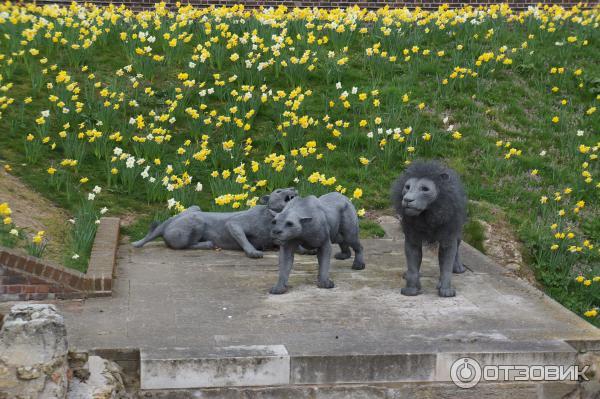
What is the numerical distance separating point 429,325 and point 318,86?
641cm

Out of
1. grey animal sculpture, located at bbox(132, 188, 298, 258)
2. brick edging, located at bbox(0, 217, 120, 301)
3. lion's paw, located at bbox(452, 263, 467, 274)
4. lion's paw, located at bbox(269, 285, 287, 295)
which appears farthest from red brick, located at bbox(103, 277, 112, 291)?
lion's paw, located at bbox(452, 263, 467, 274)

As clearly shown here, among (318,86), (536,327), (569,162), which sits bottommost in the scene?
(536,327)

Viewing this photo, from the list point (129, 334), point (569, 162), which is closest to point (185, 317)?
point (129, 334)

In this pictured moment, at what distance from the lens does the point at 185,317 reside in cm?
687

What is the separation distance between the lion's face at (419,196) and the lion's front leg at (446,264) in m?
0.47

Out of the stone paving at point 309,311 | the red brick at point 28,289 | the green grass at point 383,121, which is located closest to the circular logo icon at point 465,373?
the stone paving at point 309,311

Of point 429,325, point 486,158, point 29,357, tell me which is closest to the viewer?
point 29,357

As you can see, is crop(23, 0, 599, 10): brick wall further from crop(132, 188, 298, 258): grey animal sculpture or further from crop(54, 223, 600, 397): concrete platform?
crop(54, 223, 600, 397): concrete platform

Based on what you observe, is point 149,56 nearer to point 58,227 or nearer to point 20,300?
point 58,227

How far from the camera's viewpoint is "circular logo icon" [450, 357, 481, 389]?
6.15 meters

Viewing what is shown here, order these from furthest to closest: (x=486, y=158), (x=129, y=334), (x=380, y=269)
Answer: (x=486, y=158) → (x=380, y=269) → (x=129, y=334)

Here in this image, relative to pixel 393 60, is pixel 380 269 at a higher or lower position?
lower

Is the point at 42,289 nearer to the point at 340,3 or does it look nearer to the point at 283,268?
the point at 283,268

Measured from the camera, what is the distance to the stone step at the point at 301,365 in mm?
5887
